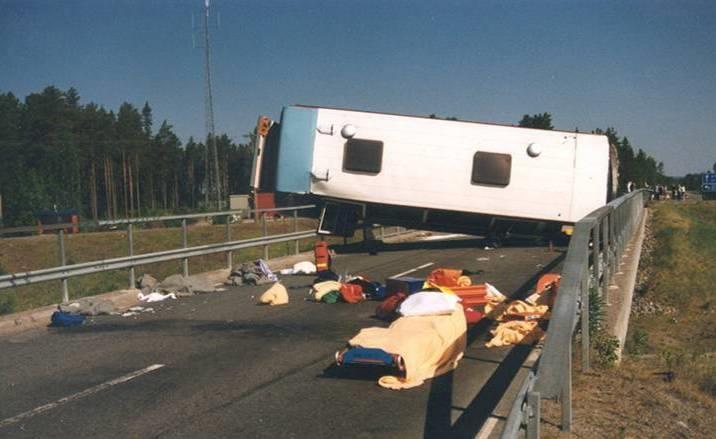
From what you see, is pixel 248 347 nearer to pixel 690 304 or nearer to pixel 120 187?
pixel 690 304

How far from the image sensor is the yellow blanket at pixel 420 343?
698cm

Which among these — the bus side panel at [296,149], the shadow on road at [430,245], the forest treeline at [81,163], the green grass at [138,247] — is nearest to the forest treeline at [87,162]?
the forest treeline at [81,163]

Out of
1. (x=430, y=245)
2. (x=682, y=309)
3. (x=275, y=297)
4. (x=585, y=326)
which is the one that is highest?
(x=585, y=326)

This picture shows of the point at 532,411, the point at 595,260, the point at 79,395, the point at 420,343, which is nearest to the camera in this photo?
the point at 532,411

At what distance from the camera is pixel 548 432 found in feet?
16.2

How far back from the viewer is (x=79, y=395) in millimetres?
6945

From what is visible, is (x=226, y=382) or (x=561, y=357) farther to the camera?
(x=226, y=382)

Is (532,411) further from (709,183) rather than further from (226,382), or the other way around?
(709,183)

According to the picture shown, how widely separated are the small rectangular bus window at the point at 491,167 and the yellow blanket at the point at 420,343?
442 inches

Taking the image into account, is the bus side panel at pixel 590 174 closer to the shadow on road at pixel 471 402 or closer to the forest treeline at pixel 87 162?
the shadow on road at pixel 471 402

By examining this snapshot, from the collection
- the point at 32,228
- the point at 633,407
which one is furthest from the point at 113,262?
the point at 633,407

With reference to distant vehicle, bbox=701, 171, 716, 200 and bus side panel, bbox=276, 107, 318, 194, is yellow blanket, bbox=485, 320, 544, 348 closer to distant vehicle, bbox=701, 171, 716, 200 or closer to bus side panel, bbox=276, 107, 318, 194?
bus side panel, bbox=276, 107, 318, 194

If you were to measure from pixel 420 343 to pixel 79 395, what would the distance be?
3081 mm

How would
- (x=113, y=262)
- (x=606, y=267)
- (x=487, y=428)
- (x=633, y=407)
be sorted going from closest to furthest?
(x=487, y=428)
(x=633, y=407)
(x=606, y=267)
(x=113, y=262)
